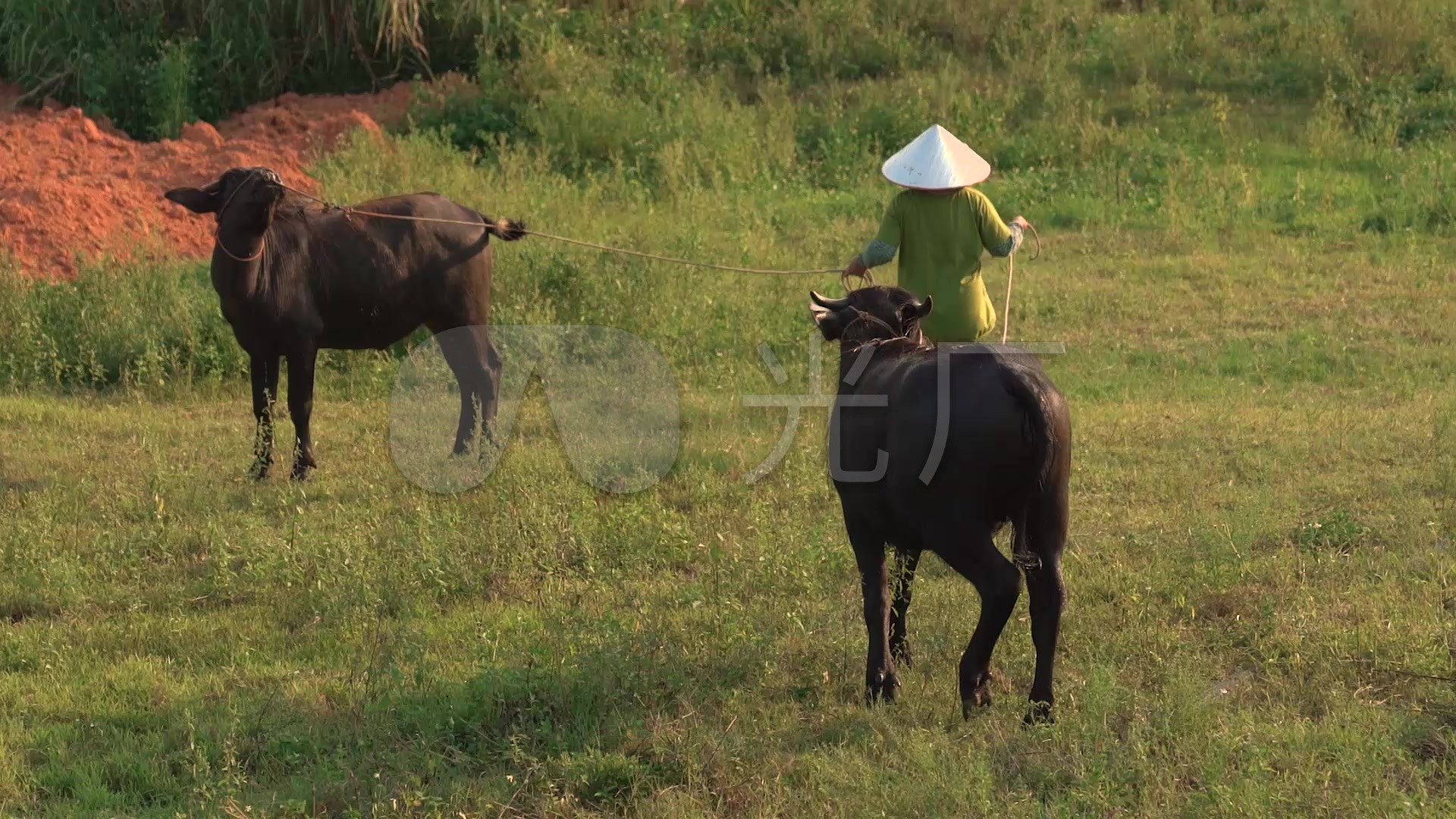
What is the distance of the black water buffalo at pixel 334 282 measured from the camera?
8.40 metres

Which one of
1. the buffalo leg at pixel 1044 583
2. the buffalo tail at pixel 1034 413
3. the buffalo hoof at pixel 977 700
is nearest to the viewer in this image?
the buffalo tail at pixel 1034 413

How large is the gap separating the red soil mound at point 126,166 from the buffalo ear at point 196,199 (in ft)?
11.1

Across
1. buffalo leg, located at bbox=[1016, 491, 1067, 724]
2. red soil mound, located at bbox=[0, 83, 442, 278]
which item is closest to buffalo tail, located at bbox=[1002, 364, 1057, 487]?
buffalo leg, located at bbox=[1016, 491, 1067, 724]

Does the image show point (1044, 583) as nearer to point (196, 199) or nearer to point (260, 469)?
point (260, 469)

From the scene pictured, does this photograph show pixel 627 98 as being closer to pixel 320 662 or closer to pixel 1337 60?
pixel 1337 60

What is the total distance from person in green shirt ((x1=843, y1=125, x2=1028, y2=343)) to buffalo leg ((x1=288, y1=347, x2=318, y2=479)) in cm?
315

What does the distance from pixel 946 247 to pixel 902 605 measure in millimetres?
1935

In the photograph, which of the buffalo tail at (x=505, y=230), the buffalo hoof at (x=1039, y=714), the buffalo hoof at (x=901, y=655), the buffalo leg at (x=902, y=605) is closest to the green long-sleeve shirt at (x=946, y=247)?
the buffalo leg at (x=902, y=605)

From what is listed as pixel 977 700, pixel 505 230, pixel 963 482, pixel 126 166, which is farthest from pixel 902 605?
pixel 126 166

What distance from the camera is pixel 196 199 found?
329 inches

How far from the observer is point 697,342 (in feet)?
35.6

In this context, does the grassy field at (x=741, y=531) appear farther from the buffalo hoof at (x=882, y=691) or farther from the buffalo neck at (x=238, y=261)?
the buffalo neck at (x=238, y=261)

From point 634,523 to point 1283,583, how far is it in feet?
9.24

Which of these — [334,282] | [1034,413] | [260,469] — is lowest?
[260,469]
